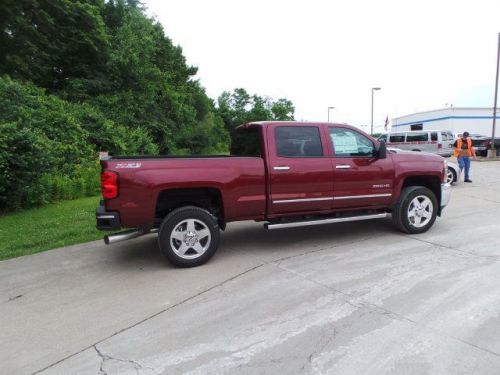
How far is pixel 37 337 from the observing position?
369cm

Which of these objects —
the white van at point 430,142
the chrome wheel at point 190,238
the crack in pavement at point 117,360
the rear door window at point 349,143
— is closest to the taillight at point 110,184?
the chrome wheel at point 190,238

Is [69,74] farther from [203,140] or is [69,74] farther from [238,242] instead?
[238,242]

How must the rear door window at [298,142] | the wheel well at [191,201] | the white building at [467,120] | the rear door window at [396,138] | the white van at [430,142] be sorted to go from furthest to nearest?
the white building at [467,120] < the rear door window at [396,138] < the white van at [430,142] < the rear door window at [298,142] < the wheel well at [191,201]

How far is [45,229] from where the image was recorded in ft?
26.0

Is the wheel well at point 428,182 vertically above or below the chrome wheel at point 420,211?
above

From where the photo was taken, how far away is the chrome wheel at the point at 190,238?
5.28 meters

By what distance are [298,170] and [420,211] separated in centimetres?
243

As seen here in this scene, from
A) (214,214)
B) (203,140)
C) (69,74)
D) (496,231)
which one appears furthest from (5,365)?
(203,140)

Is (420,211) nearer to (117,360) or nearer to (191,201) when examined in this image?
(191,201)

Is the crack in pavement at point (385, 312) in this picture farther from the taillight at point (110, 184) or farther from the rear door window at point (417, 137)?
the rear door window at point (417, 137)

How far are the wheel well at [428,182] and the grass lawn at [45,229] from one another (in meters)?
5.45

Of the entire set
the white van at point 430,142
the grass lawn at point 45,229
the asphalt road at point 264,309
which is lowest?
the asphalt road at point 264,309

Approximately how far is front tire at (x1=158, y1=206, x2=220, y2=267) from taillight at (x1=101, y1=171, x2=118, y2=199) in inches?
28.4

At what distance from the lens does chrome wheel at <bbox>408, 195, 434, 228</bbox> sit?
674cm
